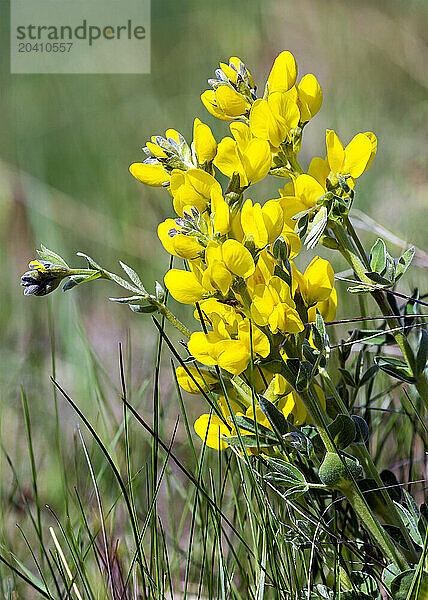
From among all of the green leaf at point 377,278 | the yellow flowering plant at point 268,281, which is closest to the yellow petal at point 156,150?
the yellow flowering plant at point 268,281

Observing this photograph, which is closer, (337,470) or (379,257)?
(337,470)

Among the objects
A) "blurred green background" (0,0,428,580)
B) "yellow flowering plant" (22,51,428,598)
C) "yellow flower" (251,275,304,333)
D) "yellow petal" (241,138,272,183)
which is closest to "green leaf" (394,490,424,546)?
"yellow flowering plant" (22,51,428,598)

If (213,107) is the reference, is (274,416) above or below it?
below

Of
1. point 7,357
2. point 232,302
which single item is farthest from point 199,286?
point 7,357

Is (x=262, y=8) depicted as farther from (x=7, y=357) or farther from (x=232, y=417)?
(x=232, y=417)

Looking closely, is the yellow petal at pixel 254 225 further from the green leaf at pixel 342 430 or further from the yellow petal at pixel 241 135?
the green leaf at pixel 342 430

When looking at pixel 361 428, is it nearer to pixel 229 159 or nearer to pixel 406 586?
pixel 406 586
